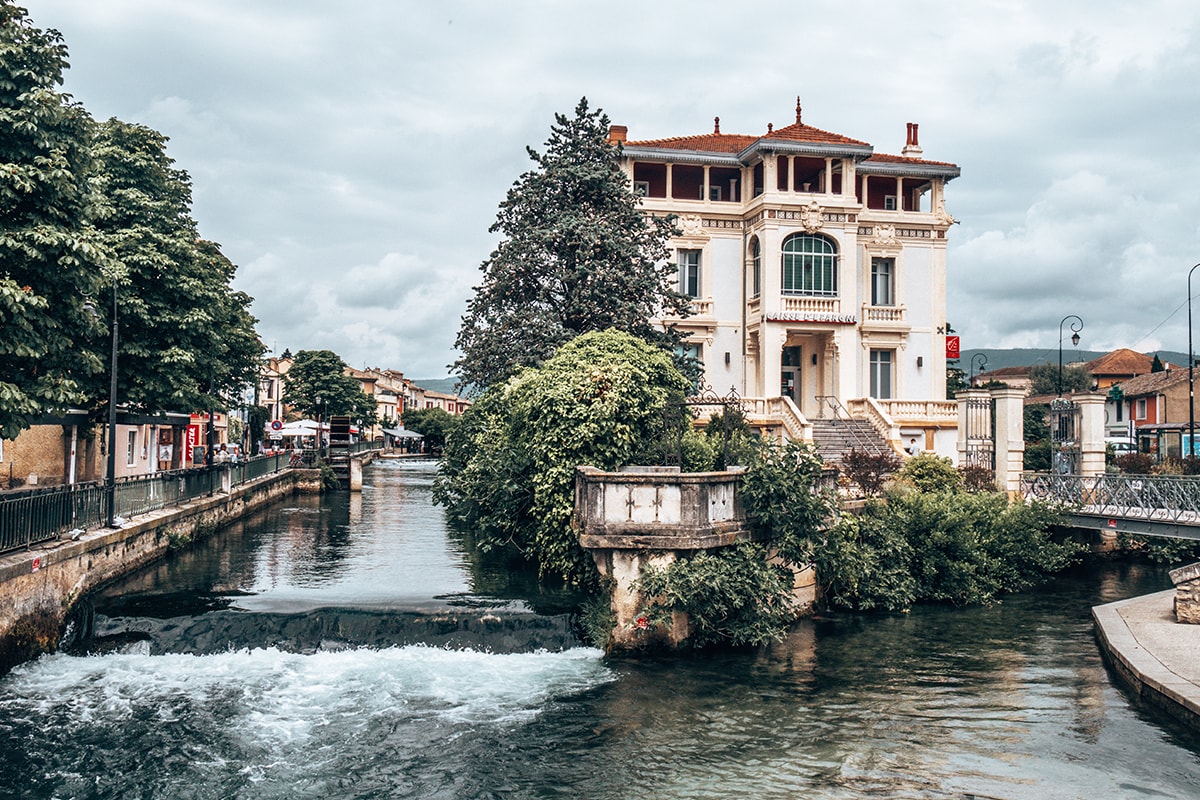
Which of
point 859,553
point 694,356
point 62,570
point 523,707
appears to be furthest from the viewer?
point 694,356

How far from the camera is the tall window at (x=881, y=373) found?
40312 mm

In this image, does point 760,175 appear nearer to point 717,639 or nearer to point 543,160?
point 543,160

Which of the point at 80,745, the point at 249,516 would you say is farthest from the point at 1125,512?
the point at 249,516

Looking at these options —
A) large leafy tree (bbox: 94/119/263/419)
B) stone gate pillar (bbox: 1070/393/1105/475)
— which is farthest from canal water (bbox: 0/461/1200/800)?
stone gate pillar (bbox: 1070/393/1105/475)

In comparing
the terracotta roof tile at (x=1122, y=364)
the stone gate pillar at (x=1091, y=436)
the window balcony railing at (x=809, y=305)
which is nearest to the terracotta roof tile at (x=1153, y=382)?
the terracotta roof tile at (x=1122, y=364)

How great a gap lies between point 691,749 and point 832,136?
109 ft

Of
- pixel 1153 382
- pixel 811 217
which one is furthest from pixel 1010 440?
pixel 1153 382

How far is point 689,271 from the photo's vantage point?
130 ft

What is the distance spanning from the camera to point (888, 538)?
21781mm

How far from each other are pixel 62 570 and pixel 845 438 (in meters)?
26.6

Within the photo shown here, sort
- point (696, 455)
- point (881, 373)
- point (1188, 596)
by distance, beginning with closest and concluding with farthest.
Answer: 1. point (1188, 596)
2. point (696, 455)
3. point (881, 373)

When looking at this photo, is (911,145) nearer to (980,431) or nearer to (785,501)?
(980,431)

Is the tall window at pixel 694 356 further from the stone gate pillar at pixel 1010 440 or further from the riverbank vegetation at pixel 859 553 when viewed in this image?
the stone gate pillar at pixel 1010 440

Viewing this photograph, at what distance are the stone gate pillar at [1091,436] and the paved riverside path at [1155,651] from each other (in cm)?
966
